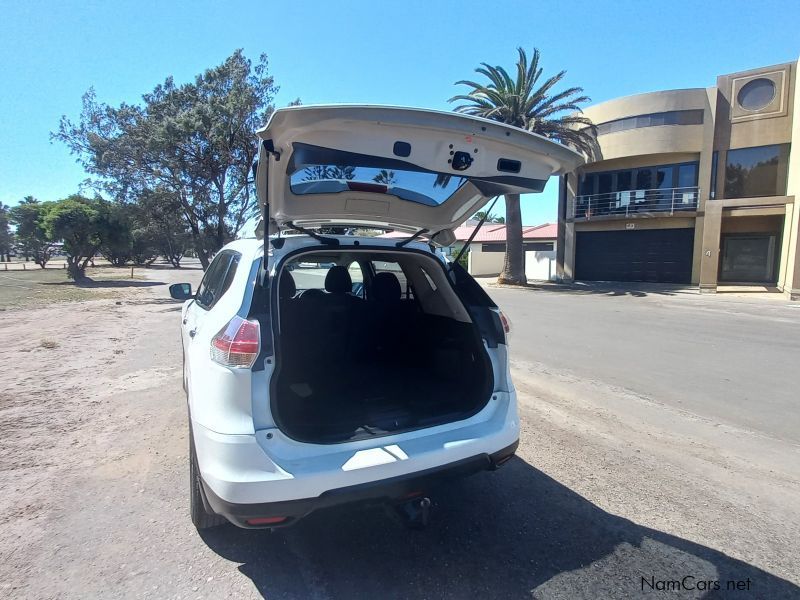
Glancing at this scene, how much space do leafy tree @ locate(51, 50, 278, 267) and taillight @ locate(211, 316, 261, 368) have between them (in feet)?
46.6

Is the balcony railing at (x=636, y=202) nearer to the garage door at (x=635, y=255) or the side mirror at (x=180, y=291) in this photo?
the garage door at (x=635, y=255)

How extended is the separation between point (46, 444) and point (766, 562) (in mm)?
5336

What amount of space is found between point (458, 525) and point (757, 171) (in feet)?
87.4

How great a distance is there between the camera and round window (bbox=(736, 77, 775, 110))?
2077 cm

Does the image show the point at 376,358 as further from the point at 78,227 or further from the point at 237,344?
the point at 78,227

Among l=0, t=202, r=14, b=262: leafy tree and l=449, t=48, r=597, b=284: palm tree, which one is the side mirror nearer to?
l=449, t=48, r=597, b=284: palm tree

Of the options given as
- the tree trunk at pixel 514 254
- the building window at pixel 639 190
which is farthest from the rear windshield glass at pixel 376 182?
the building window at pixel 639 190

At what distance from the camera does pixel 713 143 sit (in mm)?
22344

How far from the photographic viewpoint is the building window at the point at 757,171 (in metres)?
21.0

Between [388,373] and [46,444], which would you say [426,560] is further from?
[46,444]

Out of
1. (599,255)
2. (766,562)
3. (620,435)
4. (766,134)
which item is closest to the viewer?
(766,562)

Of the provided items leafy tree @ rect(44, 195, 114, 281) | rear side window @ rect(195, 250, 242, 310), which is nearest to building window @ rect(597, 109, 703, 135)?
rear side window @ rect(195, 250, 242, 310)

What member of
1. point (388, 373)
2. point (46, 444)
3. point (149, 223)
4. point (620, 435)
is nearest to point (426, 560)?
point (388, 373)

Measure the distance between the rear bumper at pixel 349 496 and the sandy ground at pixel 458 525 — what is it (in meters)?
0.48
